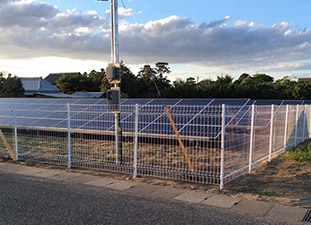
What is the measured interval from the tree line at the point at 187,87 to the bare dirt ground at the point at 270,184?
1724 centimetres

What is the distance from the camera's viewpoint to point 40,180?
7.55 metres

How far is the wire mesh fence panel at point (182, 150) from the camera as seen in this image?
302 inches

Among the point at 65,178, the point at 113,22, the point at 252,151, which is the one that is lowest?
the point at 65,178

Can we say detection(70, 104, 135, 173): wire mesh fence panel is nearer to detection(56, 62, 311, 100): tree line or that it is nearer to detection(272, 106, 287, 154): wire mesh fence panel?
detection(272, 106, 287, 154): wire mesh fence panel

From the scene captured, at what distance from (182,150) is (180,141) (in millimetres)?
839

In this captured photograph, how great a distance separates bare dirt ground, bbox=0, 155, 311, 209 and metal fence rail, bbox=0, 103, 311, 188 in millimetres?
255

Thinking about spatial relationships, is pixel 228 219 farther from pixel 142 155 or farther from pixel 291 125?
pixel 291 125

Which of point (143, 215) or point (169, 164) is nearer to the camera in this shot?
point (143, 215)

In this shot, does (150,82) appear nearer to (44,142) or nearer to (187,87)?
(187,87)

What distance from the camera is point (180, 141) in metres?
7.62

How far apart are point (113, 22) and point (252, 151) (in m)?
5.67

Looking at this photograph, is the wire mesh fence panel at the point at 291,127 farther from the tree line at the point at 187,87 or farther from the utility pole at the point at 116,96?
the tree line at the point at 187,87

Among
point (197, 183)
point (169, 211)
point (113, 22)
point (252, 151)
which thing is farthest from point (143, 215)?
point (113, 22)

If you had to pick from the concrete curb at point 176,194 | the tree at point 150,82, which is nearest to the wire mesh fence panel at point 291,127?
the concrete curb at point 176,194
